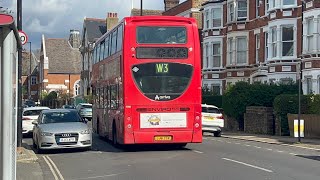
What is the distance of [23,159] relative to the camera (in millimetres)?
16625

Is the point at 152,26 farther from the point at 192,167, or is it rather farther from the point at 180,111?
the point at 192,167

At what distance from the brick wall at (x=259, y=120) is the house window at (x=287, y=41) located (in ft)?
17.7

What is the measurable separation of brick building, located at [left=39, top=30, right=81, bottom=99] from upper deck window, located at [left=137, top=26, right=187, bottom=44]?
75054 millimetres

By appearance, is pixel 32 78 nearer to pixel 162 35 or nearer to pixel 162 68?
pixel 162 35

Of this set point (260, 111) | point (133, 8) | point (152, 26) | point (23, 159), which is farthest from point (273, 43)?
point (133, 8)

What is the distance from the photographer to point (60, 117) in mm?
20234

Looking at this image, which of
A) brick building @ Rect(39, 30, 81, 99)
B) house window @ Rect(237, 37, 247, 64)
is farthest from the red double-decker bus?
brick building @ Rect(39, 30, 81, 99)

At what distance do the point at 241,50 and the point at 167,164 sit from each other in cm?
3004

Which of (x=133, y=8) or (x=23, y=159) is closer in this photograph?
(x=23, y=159)

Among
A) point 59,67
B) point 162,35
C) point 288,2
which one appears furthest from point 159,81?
point 59,67

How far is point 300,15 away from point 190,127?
63.6ft

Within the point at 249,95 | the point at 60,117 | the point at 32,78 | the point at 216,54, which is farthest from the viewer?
the point at 32,78

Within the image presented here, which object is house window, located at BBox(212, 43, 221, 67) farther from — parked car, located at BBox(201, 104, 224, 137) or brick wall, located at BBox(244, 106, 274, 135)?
parked car, located at BBox(201, 104, 224, 137)

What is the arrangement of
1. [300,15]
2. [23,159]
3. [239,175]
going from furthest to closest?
1. [300,15]
2. [23,159]
3. [239,175]
